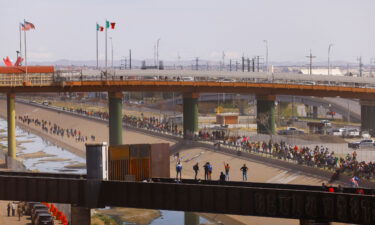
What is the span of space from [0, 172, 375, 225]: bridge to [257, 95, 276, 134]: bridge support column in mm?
77352

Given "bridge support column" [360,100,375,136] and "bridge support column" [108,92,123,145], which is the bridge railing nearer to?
"bridge support column" [108,92,123,145]

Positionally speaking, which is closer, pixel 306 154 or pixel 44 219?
pixel 44 219

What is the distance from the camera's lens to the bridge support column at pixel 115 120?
123 m

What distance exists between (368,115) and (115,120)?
37875 millimetres

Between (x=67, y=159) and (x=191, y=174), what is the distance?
1750 inches

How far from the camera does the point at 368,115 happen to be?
5133 inches

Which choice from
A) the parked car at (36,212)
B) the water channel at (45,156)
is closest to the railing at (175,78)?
the water channel at (45,156)

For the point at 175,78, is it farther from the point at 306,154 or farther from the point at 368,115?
the point at 306,154

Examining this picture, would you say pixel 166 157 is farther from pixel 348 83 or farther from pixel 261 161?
pixel 348 83

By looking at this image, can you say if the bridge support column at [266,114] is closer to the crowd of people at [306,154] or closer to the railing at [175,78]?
the railing at [175,78]

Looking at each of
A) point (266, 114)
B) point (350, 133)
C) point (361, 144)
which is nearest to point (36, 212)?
point (361, 144)

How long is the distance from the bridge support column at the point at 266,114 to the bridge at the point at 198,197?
77352 mm

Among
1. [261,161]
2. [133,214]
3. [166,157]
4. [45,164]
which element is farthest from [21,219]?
[45,164]

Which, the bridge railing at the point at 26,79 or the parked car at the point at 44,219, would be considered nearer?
the parked car at the point at 44,219
